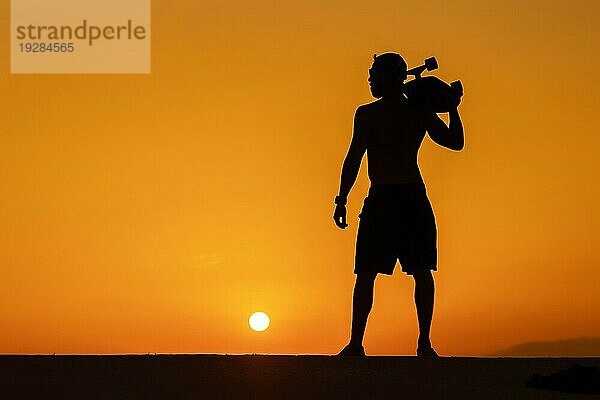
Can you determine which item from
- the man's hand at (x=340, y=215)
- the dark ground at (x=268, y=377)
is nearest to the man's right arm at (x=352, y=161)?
the man's hand at (x=340, y=215)

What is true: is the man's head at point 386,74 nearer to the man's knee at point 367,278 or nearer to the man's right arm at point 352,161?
the man's right arm at point 352,161

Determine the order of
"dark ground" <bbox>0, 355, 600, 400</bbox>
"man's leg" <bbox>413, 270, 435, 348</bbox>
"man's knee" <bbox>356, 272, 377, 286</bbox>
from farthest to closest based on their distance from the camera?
"man's knee" <bbox>356, 272, 377, 286</bbox>, "man's leg" <bbox>413, 270, 435, 348</bbox>, "dark ground" <bbox>0, 355, 600, 400</bbox>

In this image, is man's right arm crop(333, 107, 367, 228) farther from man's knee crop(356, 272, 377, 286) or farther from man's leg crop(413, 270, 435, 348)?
man's leg crop(413, 270, 435, 348)

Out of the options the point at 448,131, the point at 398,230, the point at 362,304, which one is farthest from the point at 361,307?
the point at 448,131

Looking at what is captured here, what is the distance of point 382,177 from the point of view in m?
9.83

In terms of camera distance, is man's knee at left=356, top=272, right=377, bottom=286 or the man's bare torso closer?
the man's bare torso

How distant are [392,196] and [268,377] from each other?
9.15 feet

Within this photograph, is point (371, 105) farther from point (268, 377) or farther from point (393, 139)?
point (268, 377)

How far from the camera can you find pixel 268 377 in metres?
7.51

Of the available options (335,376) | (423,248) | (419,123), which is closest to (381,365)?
(335,376)

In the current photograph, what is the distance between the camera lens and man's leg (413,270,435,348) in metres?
9.74

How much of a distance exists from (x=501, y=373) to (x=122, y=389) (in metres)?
2.59

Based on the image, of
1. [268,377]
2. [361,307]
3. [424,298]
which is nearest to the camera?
[268,377]

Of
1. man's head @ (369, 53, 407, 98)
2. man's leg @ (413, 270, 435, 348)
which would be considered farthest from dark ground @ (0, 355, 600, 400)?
man's head @ (369, 53, 407, 98)
